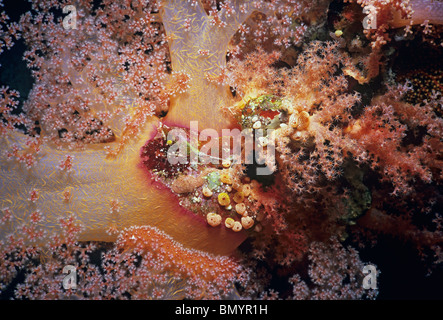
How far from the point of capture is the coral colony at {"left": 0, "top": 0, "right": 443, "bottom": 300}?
10.5 ft

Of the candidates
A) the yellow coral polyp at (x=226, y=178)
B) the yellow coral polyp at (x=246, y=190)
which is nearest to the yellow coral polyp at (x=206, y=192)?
the yellow coral polyp at (x=226, y=178)

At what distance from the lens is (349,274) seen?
11.7 ft

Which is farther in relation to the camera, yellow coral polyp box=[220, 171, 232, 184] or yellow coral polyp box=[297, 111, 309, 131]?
yellow coral polyp box=[220, 171, 232, 184]

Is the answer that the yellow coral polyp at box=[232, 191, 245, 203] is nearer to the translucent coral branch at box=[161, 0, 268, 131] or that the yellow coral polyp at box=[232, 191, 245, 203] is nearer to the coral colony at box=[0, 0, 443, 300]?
the coral colony at box=[0, 0, 443, 300]

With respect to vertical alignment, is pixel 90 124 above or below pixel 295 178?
above

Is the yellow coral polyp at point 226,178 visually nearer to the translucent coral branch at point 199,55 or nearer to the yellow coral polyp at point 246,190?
the yellow coral polyp at point 246,190

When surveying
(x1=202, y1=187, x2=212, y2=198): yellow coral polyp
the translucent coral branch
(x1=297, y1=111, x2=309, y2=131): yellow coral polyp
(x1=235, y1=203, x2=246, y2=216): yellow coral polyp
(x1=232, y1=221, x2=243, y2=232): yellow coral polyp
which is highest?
the translucent coral branch

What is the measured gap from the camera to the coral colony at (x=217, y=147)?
3201 millimetres

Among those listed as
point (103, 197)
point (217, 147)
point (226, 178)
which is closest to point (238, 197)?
point (226, 178)

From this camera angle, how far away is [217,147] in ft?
11.4

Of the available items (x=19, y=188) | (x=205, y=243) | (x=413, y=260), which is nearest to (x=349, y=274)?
(x=413, y=260)

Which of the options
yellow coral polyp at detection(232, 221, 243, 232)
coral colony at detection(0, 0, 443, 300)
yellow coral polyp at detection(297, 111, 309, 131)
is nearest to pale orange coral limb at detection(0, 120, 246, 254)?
coral colony at detection(0, 0, 443, 300)

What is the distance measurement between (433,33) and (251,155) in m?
3.01

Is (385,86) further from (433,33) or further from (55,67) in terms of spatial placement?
(55,67)
